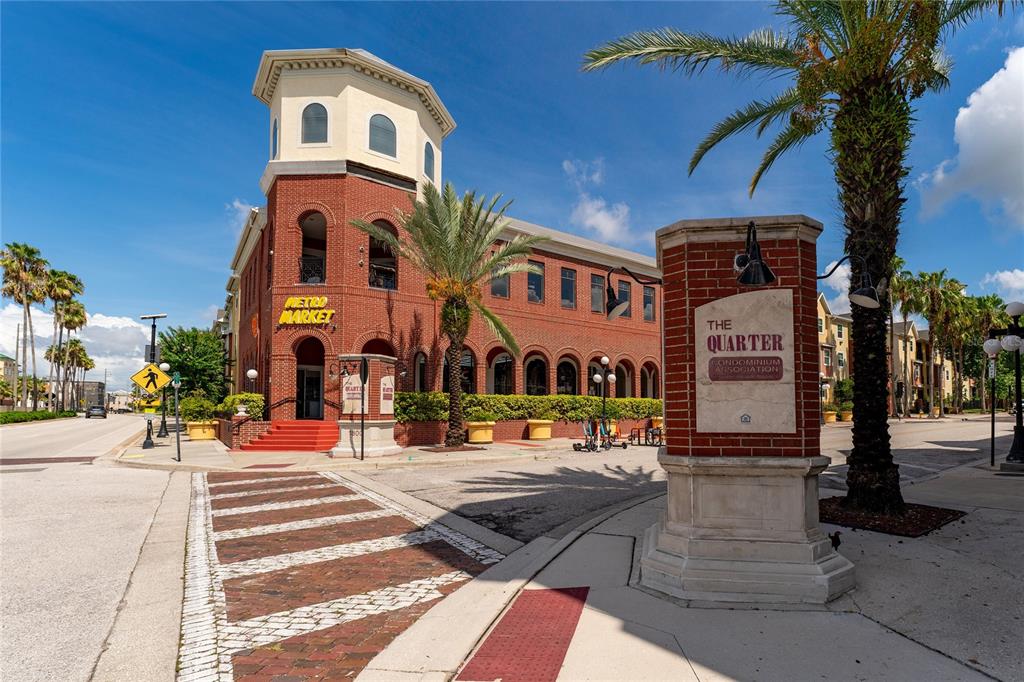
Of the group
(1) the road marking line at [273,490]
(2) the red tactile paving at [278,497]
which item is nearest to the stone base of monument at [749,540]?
(2) the red tactile paving at [278,497]

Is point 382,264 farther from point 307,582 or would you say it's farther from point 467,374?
point 307,582

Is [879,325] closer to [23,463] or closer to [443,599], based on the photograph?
[443,599]

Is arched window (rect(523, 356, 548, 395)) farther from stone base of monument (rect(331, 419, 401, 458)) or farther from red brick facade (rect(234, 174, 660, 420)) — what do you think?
stone base of monument (rect(331, 419, 401, 458))

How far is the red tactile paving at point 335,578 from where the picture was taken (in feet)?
16.7

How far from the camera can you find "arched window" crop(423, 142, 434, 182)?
26703 millimetres

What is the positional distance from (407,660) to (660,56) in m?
9.34

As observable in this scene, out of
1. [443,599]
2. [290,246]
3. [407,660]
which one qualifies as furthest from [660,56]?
[290,246]

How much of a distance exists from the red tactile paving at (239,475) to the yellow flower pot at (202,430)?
582 inches

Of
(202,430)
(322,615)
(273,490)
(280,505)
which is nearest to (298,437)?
(273,490)

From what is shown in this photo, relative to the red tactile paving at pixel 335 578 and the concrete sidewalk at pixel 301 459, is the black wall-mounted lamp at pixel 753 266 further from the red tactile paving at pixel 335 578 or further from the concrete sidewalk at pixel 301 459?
the concrete sidewalk at pixel 301 459

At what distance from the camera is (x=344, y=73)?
23.6m

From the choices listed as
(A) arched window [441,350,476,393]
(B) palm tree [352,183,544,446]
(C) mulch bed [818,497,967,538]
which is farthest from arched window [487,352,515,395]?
(C) mulch bed [818,497,967,538]

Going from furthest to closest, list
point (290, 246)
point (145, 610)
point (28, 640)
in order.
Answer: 1. point (290, 246)
2. point (145, 610)
3. point (28, 640)

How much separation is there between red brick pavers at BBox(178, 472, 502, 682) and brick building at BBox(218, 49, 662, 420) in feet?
43.6
